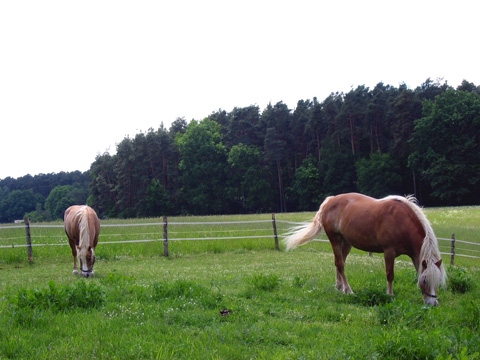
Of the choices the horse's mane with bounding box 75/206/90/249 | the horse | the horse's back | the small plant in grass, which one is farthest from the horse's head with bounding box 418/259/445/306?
the horse's mane with bounding box 75/206/90/249

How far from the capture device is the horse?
5578 mm

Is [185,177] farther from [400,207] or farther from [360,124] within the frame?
[400,207]

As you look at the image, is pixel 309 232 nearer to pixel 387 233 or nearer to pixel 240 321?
pixel 387 233

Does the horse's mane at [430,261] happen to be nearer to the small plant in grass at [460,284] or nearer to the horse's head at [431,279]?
the horse's head at [431,279]

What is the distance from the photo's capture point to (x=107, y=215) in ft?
197

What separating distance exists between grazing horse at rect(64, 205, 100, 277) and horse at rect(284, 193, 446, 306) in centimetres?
478

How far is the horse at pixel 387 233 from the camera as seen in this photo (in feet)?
18.3

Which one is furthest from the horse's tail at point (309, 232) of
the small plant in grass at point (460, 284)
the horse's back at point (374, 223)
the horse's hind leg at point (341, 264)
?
the small plant in grass at point (460, 284)

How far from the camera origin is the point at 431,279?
5.47 meters

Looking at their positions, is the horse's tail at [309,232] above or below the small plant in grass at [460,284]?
above

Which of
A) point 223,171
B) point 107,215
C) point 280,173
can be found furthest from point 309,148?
point 107,215

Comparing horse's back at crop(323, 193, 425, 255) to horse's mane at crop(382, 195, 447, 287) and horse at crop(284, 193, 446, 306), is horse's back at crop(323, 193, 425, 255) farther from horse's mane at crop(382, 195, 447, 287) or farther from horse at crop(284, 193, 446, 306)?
horse's mane at crop(382, 195, 447, 287)

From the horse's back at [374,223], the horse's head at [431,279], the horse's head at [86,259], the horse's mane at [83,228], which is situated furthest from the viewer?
the horse's mane at [83,228]

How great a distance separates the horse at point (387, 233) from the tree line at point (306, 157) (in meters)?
39.8
